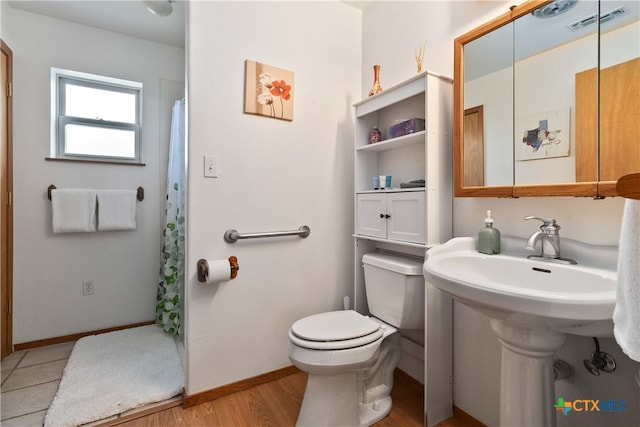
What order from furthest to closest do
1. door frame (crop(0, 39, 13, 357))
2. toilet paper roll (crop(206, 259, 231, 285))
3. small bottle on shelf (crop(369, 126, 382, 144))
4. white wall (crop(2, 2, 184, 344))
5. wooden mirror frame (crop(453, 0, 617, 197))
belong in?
white wall (crop(2, 2, 184, 344)) → door frame (crop(0, 39, 13, 357)) → small bottle on shelf (crop(369, 126, 382, 144)) → toilet paper roll (crop(206, 259, 231, 285)) → wooden mirror frame (crop(453, 0, 617, 197))

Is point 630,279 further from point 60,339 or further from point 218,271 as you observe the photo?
point 60,339

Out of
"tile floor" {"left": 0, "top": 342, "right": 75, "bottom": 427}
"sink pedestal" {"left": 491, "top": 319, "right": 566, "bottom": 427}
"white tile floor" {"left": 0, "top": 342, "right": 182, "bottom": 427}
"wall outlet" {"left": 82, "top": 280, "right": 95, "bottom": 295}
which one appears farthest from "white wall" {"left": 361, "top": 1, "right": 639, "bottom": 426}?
"wall outlet" {"left": 82, "top": 280, "right": 95, "bottom": 295}

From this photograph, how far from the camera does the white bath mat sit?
1.42 m

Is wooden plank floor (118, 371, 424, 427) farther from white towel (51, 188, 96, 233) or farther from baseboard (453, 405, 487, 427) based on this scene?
white towel (51, 188, 96, 233)

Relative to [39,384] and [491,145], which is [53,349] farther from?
[491,145]

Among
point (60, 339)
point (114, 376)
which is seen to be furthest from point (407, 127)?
point (60, 339)

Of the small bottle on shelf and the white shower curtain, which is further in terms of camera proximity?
the white shower curtain

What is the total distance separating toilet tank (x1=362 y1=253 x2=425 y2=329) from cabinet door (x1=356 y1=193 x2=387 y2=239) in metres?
0.15

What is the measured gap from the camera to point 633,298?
20.9 inches

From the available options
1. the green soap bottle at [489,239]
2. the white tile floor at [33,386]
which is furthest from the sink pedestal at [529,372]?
the white tile floor at [33,386]

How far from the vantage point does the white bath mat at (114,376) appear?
4.65 ft

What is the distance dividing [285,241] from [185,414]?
3.23ft

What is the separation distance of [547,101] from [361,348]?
1192 mm

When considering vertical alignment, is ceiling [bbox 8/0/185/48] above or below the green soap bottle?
above
